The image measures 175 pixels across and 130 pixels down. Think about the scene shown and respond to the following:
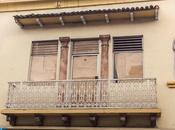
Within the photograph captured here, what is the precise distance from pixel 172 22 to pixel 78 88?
3966mm

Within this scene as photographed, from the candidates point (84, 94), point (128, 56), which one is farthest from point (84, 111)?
point (128, 56)

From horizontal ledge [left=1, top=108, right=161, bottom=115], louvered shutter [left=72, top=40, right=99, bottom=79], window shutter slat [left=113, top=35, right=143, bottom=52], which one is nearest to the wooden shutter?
louvered shutter [left=72, top=40, right=99, bottom=79]

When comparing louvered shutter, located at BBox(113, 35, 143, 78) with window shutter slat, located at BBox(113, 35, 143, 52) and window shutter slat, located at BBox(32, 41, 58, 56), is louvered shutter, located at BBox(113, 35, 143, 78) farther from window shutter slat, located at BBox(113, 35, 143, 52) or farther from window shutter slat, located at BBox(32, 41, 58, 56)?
window shutter slat, located at BBox(32, 41, 58, 56)

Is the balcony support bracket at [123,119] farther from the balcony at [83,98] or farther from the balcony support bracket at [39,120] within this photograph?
the balcony support bracket at [39,120]

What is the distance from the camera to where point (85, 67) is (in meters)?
14.5

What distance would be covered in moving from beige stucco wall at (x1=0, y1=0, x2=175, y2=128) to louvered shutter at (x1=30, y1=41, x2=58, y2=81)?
23 cm

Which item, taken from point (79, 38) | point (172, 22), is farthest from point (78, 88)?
point (172, 22)

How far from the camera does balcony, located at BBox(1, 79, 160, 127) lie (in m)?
12.9

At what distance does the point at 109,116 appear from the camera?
13352 mm

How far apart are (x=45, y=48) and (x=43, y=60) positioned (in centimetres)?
47

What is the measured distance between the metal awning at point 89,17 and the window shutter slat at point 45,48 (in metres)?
0.67

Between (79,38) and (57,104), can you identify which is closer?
(57,104)

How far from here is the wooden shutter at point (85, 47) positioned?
1462cm

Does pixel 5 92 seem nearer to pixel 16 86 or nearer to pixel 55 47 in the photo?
pixel 16 86
